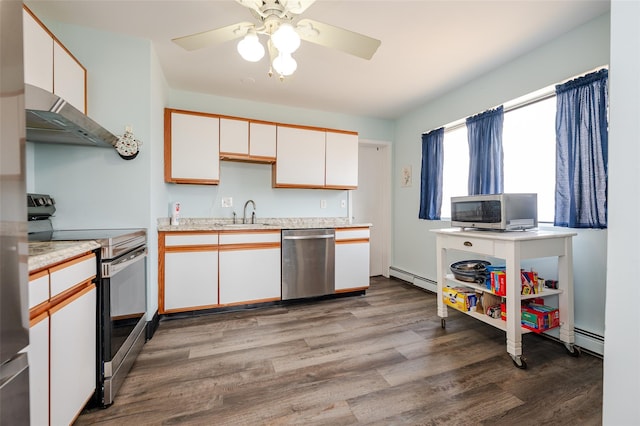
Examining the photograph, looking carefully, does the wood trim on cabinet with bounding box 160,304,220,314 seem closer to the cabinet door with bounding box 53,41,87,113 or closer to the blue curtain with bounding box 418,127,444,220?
the cabinet door with bounding box 53,41,87,113

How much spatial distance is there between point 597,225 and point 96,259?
3301 millimetres

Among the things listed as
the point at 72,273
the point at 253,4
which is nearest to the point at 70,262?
the point at 72,273

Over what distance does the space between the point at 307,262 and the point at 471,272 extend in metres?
1.69

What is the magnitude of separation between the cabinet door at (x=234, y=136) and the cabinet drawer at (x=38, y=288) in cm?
222

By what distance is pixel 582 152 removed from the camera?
1990mm

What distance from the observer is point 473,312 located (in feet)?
7.50

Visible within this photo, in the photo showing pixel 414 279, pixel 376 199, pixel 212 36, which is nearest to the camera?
pixel 212 36

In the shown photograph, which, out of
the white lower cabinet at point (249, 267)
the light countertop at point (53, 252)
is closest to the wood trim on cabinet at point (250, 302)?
the white lower cabinet at point (249, 267)

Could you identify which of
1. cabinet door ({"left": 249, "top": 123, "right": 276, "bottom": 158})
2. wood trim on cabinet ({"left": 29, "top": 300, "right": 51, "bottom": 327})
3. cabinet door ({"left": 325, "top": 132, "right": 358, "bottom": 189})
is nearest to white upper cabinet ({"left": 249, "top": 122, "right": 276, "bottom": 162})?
cabinet door ({"left": 249, "top": 123, "right": 276, "bottom": 158})

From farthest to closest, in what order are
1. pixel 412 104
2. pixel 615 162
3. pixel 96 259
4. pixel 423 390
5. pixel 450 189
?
pixel 412 104
pixel 450 189
pixel 423 390
pixel 96 259
pixel 615 162

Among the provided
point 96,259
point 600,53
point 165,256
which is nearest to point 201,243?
point 165,256

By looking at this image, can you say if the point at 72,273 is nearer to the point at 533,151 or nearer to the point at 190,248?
the point at 190,248

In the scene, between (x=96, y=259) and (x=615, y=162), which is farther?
(x=96, y=259)

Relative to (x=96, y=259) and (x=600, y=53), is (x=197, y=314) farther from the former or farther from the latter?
(x=600, y=53)
